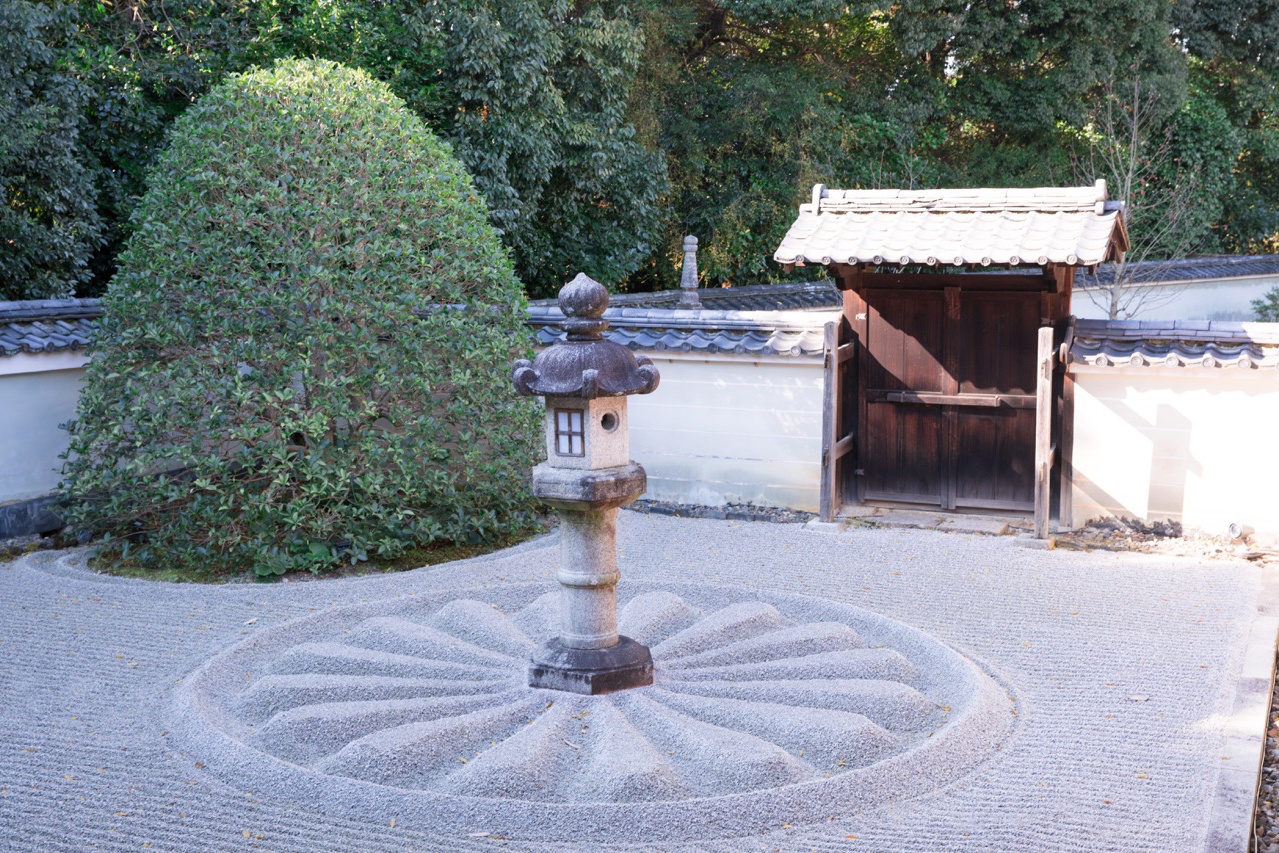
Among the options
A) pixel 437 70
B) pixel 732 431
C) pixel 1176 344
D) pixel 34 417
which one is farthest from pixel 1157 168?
pixel 34 417

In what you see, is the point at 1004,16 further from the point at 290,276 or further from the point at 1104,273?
the point at 290,276

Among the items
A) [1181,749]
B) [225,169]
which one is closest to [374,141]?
[225,169]

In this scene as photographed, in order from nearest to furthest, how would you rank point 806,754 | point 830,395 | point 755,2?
point 806,754 → point 830,395 → point 755,2

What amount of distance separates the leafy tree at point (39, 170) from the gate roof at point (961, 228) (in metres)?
7.15

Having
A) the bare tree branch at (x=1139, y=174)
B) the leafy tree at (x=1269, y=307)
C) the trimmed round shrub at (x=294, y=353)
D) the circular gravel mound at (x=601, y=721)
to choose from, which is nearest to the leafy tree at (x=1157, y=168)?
the bare tree branch at (x=1139, y=174)

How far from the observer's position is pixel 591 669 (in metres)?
5.94

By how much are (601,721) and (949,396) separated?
220 inches

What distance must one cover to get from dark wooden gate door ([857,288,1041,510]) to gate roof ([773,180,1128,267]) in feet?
2.16

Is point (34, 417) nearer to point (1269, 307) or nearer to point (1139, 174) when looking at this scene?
point (1139, 174)

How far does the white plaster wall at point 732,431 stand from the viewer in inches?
410

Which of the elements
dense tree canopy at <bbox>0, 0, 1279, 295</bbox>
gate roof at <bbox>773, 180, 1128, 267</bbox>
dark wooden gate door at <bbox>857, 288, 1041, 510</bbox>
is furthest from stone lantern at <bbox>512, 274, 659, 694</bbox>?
dense tree canopy at <bbox>0, 0, 1279, 295</bbox>

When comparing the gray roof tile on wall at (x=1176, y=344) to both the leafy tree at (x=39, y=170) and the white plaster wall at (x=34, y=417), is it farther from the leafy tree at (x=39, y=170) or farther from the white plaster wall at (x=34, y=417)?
the leafy tree at (x=39, y=170)

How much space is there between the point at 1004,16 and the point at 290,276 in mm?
15431

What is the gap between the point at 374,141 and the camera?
9.14m
